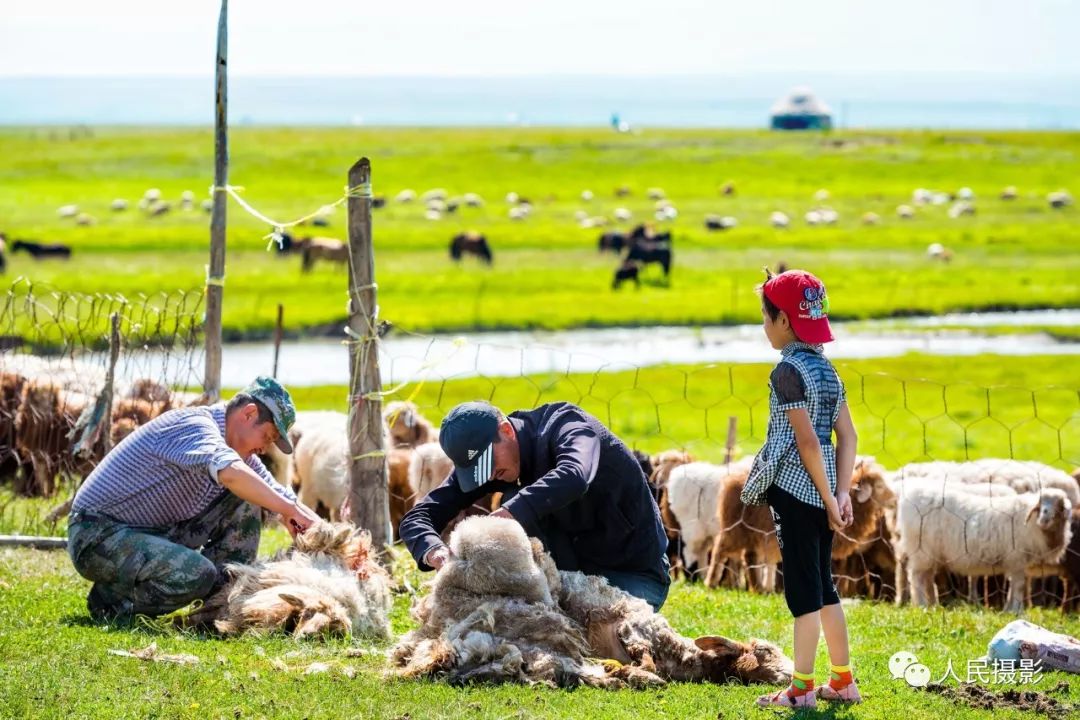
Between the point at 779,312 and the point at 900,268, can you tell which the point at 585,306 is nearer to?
the point at 900,268

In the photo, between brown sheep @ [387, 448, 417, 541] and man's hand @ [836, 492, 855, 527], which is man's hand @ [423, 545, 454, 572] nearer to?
man's hand @ [836, 492, 855, 527]

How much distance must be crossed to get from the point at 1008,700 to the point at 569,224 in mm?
56677

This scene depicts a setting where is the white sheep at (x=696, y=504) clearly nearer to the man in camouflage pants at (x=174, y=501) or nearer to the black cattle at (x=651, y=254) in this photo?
the man in camouflage pants at (x=174, y=501)

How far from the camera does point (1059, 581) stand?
12578 mm

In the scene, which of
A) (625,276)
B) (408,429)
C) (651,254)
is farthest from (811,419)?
(651,254)

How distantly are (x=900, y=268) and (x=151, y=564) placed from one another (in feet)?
139

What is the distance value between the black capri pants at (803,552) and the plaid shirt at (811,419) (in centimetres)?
6

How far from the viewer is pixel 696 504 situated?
1298cm

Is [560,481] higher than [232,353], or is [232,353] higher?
[560,481]

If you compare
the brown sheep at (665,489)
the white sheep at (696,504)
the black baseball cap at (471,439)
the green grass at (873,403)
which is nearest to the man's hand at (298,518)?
the black baseball cap at (471,439)

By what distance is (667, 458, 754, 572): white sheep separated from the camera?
12883 mm

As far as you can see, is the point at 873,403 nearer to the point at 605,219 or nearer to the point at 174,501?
the point at 174,501

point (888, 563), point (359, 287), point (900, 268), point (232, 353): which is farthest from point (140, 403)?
point (900, 268)

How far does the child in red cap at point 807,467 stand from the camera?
6418mm
